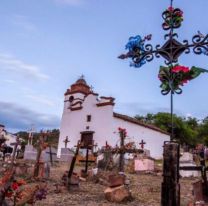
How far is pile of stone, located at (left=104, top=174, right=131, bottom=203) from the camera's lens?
24.9 ft

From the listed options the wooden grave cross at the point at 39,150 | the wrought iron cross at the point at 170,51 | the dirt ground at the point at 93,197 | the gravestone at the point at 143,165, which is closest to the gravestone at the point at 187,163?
the gravestone at the point at 143,165

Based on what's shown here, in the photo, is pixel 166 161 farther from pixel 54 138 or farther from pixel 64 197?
pixel 54 138

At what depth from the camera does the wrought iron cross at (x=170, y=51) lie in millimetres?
3186

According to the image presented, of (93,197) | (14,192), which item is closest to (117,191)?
(93,197)

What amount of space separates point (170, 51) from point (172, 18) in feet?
1.43

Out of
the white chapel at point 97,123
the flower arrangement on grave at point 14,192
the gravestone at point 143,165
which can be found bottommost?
the flower arrangement on grave at point 14,192

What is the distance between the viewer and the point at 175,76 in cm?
322

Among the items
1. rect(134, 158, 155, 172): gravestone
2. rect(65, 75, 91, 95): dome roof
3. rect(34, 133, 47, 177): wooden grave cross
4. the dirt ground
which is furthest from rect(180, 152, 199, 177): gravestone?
rect(65, 75, 91, 95): dome roof

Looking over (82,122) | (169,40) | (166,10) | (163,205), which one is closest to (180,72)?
(169,40)

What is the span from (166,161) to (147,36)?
1525 mm

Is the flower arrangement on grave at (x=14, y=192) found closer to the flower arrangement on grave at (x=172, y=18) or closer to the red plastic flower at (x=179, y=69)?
the red plastic flower at (x=179, y=69)

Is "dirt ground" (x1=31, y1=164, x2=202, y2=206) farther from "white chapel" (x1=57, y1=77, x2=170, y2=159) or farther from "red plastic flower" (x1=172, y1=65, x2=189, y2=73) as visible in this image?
"white chapel" (x1=57, y1=77, x2=170, y2=159)

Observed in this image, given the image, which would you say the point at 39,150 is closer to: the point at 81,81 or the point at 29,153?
the point at 29,153

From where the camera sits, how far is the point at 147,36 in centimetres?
350
